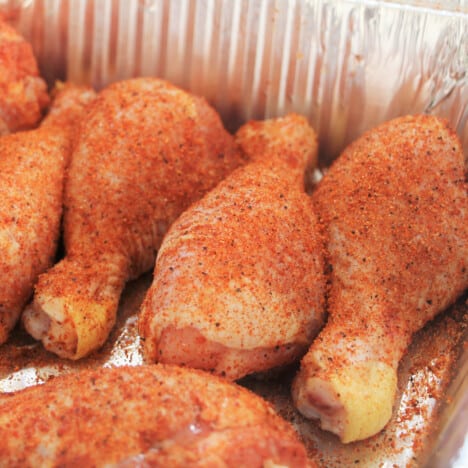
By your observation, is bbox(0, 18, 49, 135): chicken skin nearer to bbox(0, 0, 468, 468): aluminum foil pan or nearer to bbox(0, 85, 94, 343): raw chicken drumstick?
bbox(0, 85, 94, 343): raw chicken drumstick

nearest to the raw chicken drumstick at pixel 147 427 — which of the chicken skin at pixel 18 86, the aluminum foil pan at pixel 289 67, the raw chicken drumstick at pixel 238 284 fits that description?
the raw chicken drumstick at pixel 238 284

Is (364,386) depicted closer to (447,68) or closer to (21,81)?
(447,68)

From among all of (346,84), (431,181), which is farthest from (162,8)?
(431,181)

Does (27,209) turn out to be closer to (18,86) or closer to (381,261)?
(18,86)

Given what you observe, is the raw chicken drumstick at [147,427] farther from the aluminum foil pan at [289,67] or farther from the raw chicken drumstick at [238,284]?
the aluminum foil pan at [289,67]

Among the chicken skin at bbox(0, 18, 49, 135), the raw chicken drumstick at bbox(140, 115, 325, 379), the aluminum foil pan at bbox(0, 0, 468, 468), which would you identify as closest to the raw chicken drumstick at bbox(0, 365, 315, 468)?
the raw chicken drumstick at bbox(140, 115, 325, 379)

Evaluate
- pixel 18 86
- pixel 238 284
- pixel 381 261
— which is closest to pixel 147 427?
pixel 238 284
